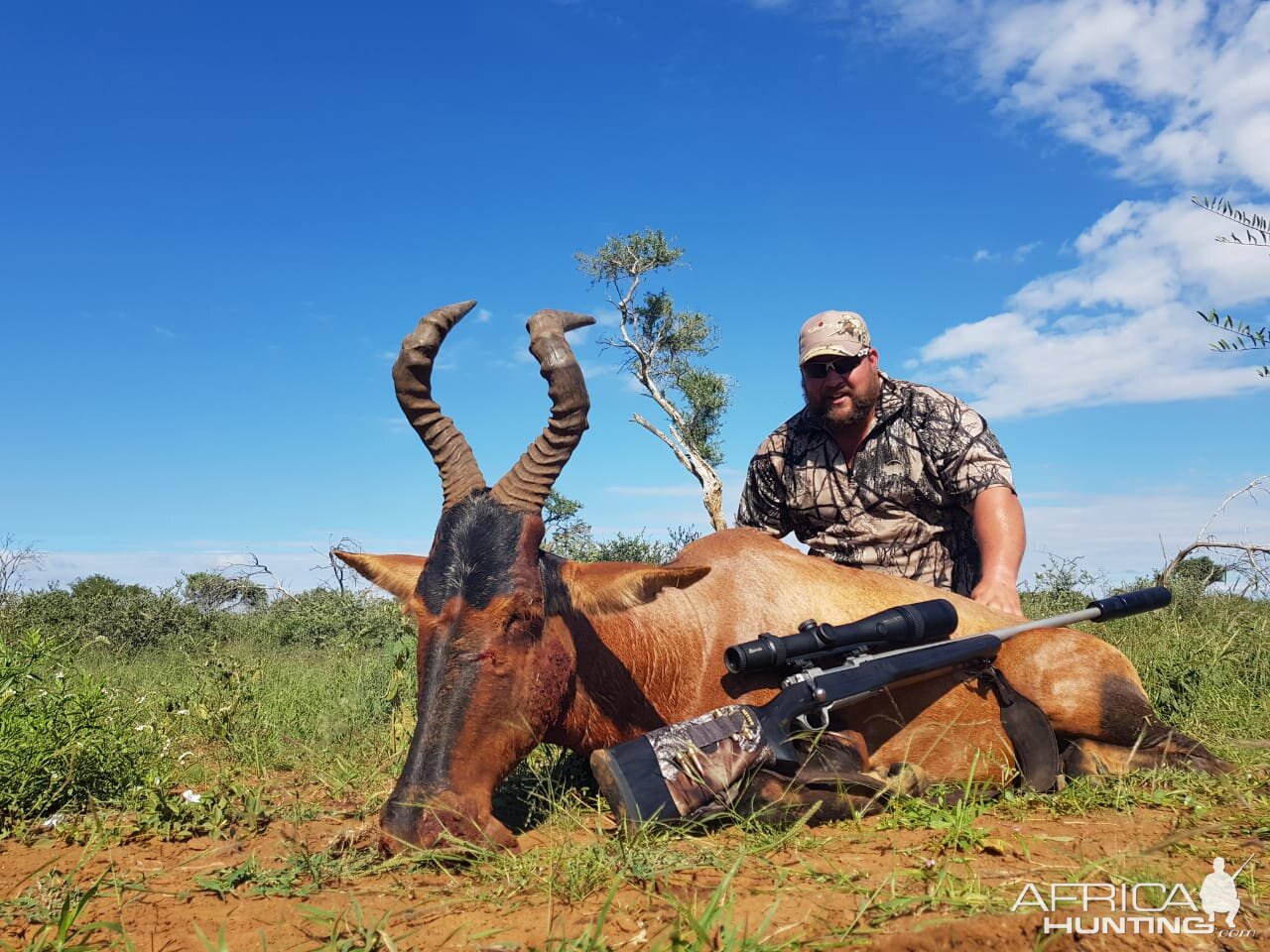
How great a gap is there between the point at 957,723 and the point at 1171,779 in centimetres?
88

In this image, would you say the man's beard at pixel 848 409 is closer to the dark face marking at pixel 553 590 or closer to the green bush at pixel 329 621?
the dark face marking at pixel 553 590

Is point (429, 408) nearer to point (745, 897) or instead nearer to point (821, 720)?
point (821, 720)

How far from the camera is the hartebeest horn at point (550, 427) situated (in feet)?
12.2

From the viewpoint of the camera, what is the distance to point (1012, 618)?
4.56 m

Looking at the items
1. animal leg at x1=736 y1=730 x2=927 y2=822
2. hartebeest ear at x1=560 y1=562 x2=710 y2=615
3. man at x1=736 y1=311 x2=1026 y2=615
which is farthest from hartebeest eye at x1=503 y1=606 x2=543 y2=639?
man at x1=736 y1=311 x2=1026 y2=615

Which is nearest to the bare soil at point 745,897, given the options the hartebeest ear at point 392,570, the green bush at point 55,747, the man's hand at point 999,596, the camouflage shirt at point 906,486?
the green bush at point 55,747

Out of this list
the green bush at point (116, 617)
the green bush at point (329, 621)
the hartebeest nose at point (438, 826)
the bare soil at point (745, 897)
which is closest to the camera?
the bare soil at point (745, 897)

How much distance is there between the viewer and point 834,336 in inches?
218

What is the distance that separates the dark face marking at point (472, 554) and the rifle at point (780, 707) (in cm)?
79

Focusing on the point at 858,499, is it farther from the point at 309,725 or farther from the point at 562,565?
the point at 309,725

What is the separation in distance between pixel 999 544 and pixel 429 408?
10.7ft

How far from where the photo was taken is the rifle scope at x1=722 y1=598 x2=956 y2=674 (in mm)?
3615

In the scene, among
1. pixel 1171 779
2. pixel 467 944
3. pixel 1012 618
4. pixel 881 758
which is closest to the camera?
pixel 467 944

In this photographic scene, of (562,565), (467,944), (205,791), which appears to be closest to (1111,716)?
(562,565)
